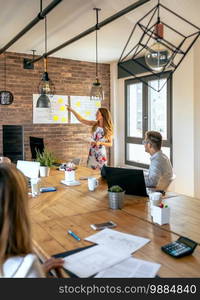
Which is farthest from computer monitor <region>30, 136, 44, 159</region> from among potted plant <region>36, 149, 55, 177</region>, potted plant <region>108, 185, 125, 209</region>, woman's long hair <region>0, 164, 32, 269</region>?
woman's long hair <region>0, 164, 32, 269</region>

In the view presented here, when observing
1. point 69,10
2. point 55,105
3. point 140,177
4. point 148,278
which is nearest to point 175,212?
point 140,177

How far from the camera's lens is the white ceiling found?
10.0ft

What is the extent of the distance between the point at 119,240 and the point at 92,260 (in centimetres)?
27

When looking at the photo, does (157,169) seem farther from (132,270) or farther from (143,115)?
(143,115)

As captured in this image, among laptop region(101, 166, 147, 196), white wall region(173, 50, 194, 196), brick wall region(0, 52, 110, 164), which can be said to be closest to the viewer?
laptop region(101, 166, 147, 196)

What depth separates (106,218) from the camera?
2031mm

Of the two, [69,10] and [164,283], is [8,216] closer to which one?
[164,283]

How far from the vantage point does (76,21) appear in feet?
12.6

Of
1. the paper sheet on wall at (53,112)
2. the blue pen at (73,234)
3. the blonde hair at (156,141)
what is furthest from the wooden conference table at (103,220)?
the paper sheet on wall at (53,112)

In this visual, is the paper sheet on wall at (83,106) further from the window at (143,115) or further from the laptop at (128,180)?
the laptop at (128,180)

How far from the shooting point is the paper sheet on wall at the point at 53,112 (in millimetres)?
5781

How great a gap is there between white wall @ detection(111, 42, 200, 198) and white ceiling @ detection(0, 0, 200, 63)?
1.06 m

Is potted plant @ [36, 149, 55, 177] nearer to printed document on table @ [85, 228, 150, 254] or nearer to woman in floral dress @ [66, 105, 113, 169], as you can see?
woman in floral dress @ [66, 105, 113, 169]

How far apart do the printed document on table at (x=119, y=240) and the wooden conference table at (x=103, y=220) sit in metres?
0.04
